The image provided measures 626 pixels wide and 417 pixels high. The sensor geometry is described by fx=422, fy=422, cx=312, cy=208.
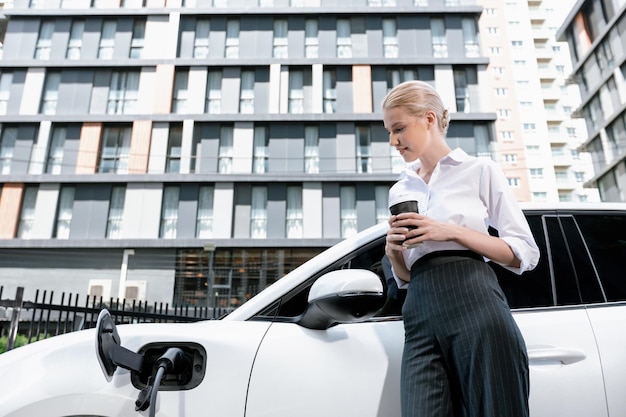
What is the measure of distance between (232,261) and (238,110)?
7886 mm

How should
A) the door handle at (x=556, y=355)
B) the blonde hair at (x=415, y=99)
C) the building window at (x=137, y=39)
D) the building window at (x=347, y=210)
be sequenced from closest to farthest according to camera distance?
the door handle at (x=556, y=355) → the blonde hair at (x=415, y=99) → the building window at (x=347, y=210) → the building window at (x=137, y=39)

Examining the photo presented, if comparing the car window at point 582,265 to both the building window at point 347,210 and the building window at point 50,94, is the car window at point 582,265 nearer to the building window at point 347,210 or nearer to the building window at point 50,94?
the building window at point 347,210

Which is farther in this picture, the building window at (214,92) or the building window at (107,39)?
the building window at (107,39)

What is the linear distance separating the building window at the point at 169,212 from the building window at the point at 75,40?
9.35 meters

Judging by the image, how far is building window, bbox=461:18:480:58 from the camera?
22969 millimetres

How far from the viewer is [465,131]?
21.8 metres

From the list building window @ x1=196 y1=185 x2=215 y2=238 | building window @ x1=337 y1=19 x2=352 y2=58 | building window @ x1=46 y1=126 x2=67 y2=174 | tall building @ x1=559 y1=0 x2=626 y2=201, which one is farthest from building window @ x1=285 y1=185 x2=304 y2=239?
tall building @ x1=559 y1=0 x2=626 y2=201

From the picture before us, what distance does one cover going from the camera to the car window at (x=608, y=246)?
1.65 metres

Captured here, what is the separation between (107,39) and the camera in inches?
902

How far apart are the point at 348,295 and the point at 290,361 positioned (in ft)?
1.06

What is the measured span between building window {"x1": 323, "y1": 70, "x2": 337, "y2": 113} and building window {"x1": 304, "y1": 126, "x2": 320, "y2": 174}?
138 cm

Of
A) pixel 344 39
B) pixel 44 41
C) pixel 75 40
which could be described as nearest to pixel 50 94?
pixel 44 41

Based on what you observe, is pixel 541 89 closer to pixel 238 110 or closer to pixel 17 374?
pixel 238 110

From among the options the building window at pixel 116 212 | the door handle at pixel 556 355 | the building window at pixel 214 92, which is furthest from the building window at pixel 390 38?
the door handle at pixel 556 355
